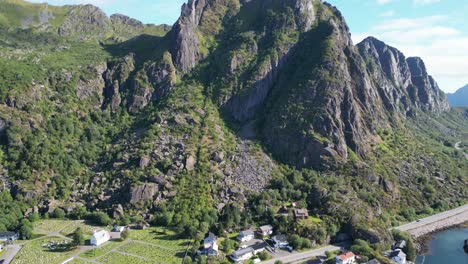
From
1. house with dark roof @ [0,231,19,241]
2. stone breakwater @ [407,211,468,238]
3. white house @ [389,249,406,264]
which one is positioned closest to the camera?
white house @ [389,249,406,264]

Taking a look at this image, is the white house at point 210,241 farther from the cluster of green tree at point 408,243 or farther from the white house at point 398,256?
the cluster of green tree at point 408,243

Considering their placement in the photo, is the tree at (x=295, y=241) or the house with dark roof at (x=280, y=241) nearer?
the tree at (x=295, y=241)

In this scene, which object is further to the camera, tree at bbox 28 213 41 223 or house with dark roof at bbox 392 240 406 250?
tree at bbox 28 213 41 223

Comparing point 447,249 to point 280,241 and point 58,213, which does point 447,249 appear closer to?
point 280,241

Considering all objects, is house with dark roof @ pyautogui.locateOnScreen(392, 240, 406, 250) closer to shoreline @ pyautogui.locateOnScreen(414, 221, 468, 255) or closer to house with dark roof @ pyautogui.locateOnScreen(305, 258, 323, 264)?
shoreline @ pyautogui.locateOnScreen(414, 221, 468, 255)

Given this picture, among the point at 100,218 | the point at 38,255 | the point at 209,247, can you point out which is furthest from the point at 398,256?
the point at 38,255

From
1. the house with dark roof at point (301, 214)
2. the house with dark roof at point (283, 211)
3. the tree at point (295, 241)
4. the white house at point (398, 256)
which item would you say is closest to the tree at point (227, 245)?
the tree at point (295, 241)

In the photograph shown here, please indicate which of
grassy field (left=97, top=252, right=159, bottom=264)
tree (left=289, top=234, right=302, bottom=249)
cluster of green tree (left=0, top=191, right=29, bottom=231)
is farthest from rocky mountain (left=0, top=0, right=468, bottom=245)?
grassy field (left=97, top=252, right=159, bottom=264)
